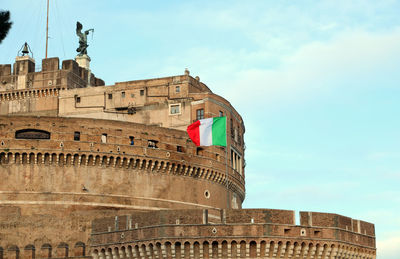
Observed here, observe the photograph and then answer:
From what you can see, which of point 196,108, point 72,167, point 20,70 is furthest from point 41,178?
point 20,70

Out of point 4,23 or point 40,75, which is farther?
point 40,75

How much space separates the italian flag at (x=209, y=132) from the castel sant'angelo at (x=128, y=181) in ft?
12.9

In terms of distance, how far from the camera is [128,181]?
54.0m

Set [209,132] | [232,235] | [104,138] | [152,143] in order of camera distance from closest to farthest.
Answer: [232,235], [209,132], [104,138], [152,143]

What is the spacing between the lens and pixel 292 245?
3672 centimetres

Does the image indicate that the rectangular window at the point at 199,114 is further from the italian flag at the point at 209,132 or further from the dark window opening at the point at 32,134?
the dark window opening at the point at 32,134

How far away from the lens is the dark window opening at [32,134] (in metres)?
52.6

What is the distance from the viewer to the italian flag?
2020 inches

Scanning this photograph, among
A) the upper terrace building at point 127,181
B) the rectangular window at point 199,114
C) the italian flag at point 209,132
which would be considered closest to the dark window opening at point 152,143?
the upper terrace building at point 127,181

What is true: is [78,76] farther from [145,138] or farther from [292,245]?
[292,245]

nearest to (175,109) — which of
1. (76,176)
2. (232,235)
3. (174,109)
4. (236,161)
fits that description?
(174,109)

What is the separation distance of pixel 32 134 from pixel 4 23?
22.7m

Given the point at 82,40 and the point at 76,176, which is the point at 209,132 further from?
the point at 82,40

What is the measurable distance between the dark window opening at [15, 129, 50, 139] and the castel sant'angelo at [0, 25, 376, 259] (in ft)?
0.43
